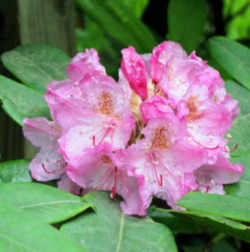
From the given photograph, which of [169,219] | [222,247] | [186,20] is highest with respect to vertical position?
[186,20]

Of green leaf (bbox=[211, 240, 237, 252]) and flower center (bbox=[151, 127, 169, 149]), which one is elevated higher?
flower center (bbox=[151, 127, 169, 149])

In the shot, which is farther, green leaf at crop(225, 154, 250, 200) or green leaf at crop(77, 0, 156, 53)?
green leaf at crop(77, 0, 156, 53)

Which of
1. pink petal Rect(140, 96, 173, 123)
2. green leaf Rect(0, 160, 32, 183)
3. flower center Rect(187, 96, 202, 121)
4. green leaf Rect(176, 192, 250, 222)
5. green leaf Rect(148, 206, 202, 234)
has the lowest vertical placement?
green leaf Rect(148, 206, 202, 234)

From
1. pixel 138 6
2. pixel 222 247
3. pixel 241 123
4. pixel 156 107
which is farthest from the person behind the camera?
pixel 138 6

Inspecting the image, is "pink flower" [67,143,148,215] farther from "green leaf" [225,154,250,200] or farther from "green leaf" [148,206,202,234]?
"green leaf" [225,154,250,200]

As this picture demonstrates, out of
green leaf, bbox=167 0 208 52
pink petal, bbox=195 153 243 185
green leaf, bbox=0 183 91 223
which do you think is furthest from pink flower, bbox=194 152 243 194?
green leaf, bbox=167 0 208 52

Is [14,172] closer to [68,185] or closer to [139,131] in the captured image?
[68,185]

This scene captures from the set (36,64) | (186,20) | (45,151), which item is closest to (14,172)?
(45,151)
